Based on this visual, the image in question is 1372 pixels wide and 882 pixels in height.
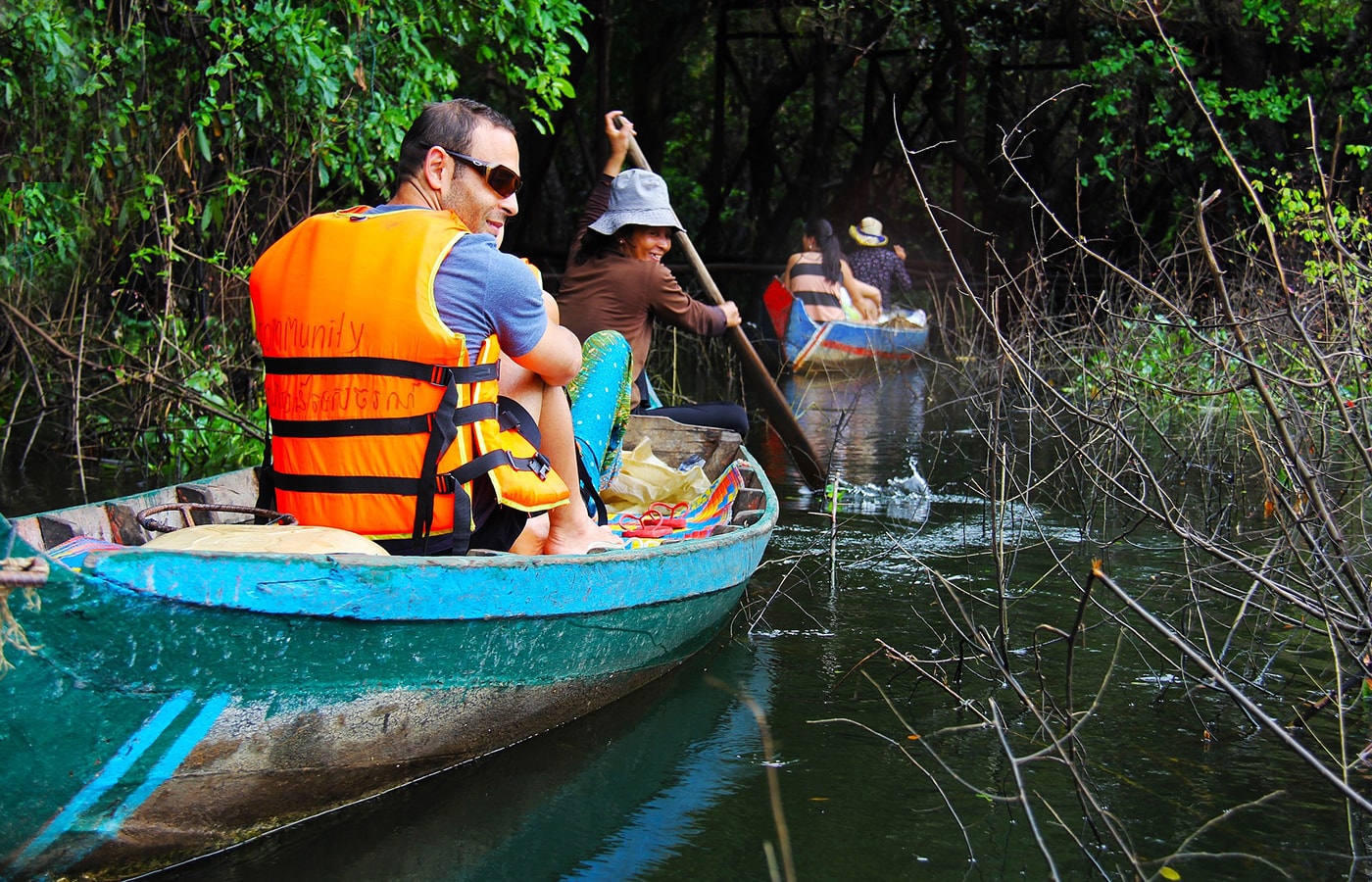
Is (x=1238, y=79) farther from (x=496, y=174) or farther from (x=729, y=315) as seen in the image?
(x=496, y=174)

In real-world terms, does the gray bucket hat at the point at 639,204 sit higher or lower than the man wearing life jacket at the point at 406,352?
higher

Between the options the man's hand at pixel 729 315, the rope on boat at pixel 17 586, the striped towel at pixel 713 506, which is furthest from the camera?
the man's hand at pixel 729 315

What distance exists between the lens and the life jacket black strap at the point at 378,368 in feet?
9.34

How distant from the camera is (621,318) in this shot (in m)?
5.01

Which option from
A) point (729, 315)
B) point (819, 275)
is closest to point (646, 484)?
point (729, 315)

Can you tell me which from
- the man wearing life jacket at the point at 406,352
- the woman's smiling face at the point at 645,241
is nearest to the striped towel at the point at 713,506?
the woman's smiling face at the point at 645,241

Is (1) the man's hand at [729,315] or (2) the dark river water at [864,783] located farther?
(1) the man's hand at [729,315]

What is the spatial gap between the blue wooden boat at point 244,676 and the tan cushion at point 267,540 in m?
0.12

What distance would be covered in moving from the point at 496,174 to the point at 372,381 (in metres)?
0.65

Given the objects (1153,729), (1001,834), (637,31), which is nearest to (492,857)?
(1001,834)

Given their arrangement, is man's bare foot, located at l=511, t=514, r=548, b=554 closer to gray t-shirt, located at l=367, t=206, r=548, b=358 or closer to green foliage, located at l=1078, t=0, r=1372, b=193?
gray t-shirt, located at l=367, t=206, r=548, b=358

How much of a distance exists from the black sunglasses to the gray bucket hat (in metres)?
1.64

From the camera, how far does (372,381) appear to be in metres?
2.85

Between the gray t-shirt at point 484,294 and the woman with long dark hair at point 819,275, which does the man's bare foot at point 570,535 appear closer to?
the gray t-shirt at point 484,294
